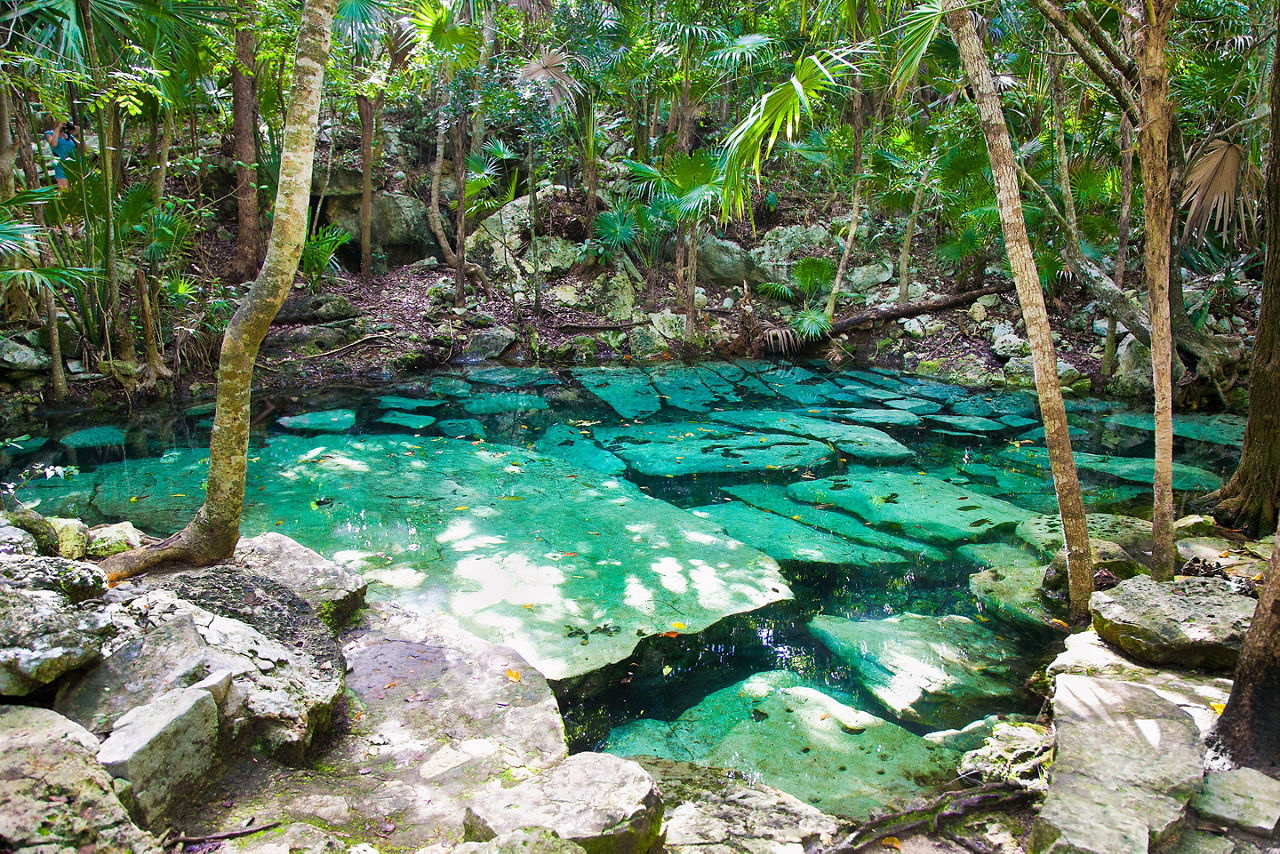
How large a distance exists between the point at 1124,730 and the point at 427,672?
7.83 feet

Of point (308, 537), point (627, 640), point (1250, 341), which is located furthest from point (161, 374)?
point (1250, 341)

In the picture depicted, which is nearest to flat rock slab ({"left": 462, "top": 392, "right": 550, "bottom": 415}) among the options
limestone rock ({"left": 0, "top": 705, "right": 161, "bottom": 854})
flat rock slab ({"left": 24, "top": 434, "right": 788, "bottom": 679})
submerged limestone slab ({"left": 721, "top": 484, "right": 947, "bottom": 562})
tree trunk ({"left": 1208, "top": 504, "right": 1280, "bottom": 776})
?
flat rock slab ({"left": 24, "top": 434, "right": 788, "bottom": 679})

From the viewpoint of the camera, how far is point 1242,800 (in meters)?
1.89

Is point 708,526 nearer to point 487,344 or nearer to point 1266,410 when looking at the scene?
point 1266,410

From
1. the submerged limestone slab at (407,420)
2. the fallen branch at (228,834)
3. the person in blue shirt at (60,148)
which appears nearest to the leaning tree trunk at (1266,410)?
the fallen branch at (228,834)

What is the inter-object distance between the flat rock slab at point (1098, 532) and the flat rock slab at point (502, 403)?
18.0 feet

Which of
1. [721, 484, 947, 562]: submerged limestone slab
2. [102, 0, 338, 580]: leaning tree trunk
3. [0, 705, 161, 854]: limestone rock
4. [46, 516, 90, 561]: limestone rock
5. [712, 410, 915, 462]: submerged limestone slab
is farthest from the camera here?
[712, 410, 915, 462]: submerged limestone slab

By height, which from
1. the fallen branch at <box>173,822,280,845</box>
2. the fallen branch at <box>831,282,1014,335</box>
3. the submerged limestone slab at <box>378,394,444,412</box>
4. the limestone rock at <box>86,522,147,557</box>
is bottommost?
the submerged limestone slab at <box>378,394,444,412</box>

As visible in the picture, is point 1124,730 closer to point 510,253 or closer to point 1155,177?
point 1155,177

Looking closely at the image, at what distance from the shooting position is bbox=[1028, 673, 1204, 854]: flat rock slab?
5.83ft

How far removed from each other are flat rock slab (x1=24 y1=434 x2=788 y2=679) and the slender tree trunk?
269 inches

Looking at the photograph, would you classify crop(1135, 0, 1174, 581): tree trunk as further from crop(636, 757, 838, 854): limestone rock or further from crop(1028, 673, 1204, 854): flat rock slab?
crop(636, 757, 838, 854): limestone rock

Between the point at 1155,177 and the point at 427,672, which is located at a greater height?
the point at 1155,177

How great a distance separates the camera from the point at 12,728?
1.70 m
